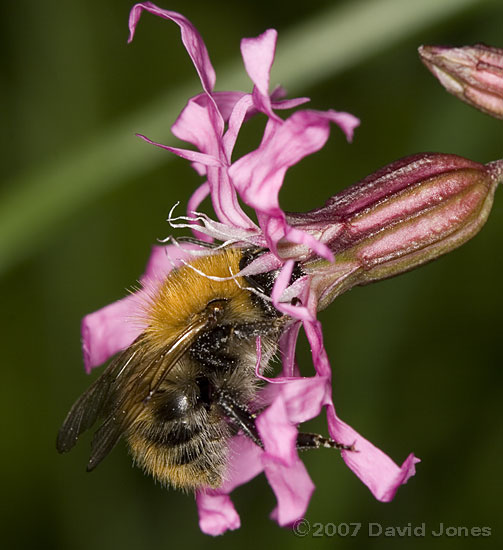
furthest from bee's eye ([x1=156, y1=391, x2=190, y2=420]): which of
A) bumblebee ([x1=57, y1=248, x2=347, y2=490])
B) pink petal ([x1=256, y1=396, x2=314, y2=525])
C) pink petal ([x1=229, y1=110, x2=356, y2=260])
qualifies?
pink petal ([x1=229, y1=110, x2=356, y2=260])

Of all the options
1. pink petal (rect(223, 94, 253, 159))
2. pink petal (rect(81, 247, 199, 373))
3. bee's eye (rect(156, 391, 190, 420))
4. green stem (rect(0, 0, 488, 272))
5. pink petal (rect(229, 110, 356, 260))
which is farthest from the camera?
green stem (rect(0, 0, 488, 272))

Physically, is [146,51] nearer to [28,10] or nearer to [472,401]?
[28,10]

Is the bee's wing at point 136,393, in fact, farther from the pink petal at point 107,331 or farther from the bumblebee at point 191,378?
the pink petal at point 107,331

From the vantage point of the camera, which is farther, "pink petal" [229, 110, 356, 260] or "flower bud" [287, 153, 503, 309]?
"flower bud" [287, 153, 503, 309]

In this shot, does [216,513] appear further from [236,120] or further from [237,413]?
[236,120]

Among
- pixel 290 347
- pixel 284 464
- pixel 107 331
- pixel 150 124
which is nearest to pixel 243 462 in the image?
pixel 290 347

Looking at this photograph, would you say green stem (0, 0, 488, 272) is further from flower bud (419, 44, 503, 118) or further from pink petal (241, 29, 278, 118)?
pink petal (241, 29, 278, 118)

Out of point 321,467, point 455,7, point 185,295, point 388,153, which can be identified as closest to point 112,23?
point 388,153

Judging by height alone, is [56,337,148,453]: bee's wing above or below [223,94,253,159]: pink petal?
below
